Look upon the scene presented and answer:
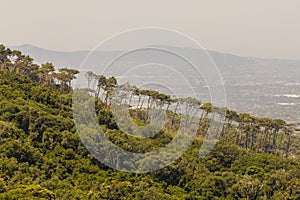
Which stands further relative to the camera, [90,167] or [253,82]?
[253,82]

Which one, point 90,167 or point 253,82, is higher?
point 253,82

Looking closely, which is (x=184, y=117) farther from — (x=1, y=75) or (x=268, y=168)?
(x=1, y=75)

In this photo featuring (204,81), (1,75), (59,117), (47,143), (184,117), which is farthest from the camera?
A: (184,117)

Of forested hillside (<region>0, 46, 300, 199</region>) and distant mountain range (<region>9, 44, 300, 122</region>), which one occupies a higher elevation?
distant mountain range (<region>9, 44, 300, 122</region>)

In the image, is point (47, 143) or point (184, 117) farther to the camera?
point (184, 117)

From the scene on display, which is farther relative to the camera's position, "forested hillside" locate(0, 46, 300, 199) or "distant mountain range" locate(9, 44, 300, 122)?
"distant mountain range" locate(9, 44, 300, 122)

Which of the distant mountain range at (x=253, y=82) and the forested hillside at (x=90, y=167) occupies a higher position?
the distant mountain range at (x=253, y=82)

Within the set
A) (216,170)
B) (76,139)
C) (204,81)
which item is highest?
(204,81)

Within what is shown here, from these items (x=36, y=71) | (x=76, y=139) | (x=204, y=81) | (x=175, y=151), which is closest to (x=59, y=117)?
(x=76, y=139)

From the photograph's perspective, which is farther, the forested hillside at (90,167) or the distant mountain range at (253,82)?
the distant mountain range at (253,82)

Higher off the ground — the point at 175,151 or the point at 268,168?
the point at 175,151

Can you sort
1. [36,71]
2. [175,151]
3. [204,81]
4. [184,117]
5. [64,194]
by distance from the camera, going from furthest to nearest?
[36,71] → [184,117] → [175,151] → [64,194] → [204,81]
